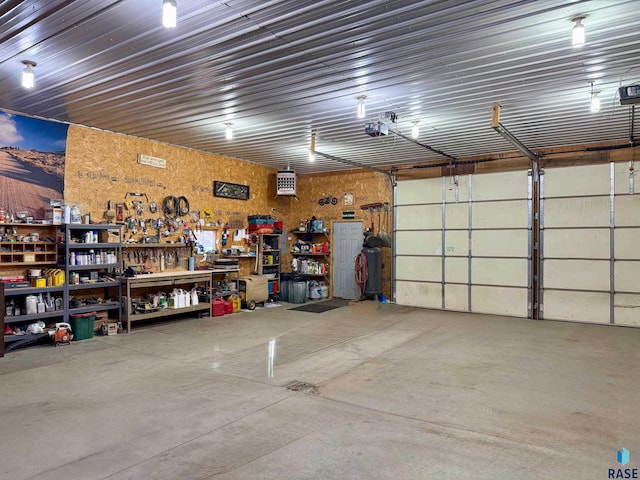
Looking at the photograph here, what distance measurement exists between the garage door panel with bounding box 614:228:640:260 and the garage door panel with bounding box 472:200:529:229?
5.14 ft

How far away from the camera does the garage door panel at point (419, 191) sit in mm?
9742

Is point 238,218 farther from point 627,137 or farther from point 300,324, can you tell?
point 627,137

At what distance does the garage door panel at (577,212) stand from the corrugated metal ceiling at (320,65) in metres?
1.22

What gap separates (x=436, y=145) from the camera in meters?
8.46

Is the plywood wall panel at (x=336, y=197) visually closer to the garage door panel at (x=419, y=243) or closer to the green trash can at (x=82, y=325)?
the garage door panel at (x=419, y=243)

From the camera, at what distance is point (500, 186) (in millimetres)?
8992

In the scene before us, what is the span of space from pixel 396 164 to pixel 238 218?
13.1 feet

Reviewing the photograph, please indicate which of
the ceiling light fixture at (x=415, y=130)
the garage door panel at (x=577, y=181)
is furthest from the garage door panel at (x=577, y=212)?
the ceiling light fixture at (x=415, y=130)

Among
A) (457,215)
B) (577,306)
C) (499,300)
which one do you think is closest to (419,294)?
(499,300)

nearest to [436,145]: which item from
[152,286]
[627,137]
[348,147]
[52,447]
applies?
[348,147]

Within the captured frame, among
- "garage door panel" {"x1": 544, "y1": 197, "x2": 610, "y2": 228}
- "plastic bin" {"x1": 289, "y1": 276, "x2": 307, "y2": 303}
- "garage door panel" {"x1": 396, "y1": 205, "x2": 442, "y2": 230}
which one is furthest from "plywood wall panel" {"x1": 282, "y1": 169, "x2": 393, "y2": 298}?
"garage door panel" {"x1": 544, "y1": 197, "x2": 610, "y2": 228}

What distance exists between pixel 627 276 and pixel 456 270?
3091 millimetres

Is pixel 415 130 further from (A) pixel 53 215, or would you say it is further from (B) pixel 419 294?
(A) pixel 53 215

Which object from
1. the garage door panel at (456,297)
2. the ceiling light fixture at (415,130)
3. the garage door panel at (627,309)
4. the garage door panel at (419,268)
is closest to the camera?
the ceiling light fixture at (415,130)
